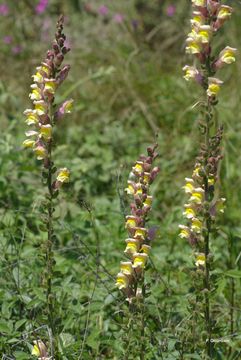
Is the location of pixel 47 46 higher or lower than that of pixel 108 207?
higher

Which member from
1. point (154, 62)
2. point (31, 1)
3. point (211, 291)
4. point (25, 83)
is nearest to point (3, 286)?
point (211, 291)

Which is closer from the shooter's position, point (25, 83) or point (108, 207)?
point (108, 207)

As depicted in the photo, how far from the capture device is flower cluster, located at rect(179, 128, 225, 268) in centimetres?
254

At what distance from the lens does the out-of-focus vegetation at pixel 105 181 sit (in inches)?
118

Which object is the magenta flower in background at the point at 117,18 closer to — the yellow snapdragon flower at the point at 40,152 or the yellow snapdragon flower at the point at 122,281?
the yellow snapdragon flower at the point at 40,152

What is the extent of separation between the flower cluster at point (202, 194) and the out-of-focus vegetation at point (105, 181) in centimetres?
15

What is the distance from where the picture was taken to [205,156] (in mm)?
2553

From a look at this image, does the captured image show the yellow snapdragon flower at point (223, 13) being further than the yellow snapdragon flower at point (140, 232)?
Yes

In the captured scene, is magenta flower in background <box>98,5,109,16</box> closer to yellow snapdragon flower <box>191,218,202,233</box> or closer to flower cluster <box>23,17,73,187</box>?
flower cluster <box>23,17,73,187</box>

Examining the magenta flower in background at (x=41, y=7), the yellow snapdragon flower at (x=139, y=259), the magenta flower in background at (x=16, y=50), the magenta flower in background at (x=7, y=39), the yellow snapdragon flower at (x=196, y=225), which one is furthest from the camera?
the magenta flower in background at (x=41, y=7)

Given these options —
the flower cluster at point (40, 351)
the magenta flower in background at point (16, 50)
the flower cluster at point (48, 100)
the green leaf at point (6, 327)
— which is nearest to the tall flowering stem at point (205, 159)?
the flower cluster at point (48, 100)

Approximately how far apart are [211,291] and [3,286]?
1068 mm

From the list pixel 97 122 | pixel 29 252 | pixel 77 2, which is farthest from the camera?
pixel 77 2

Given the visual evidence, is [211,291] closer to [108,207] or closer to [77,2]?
[108,207]
